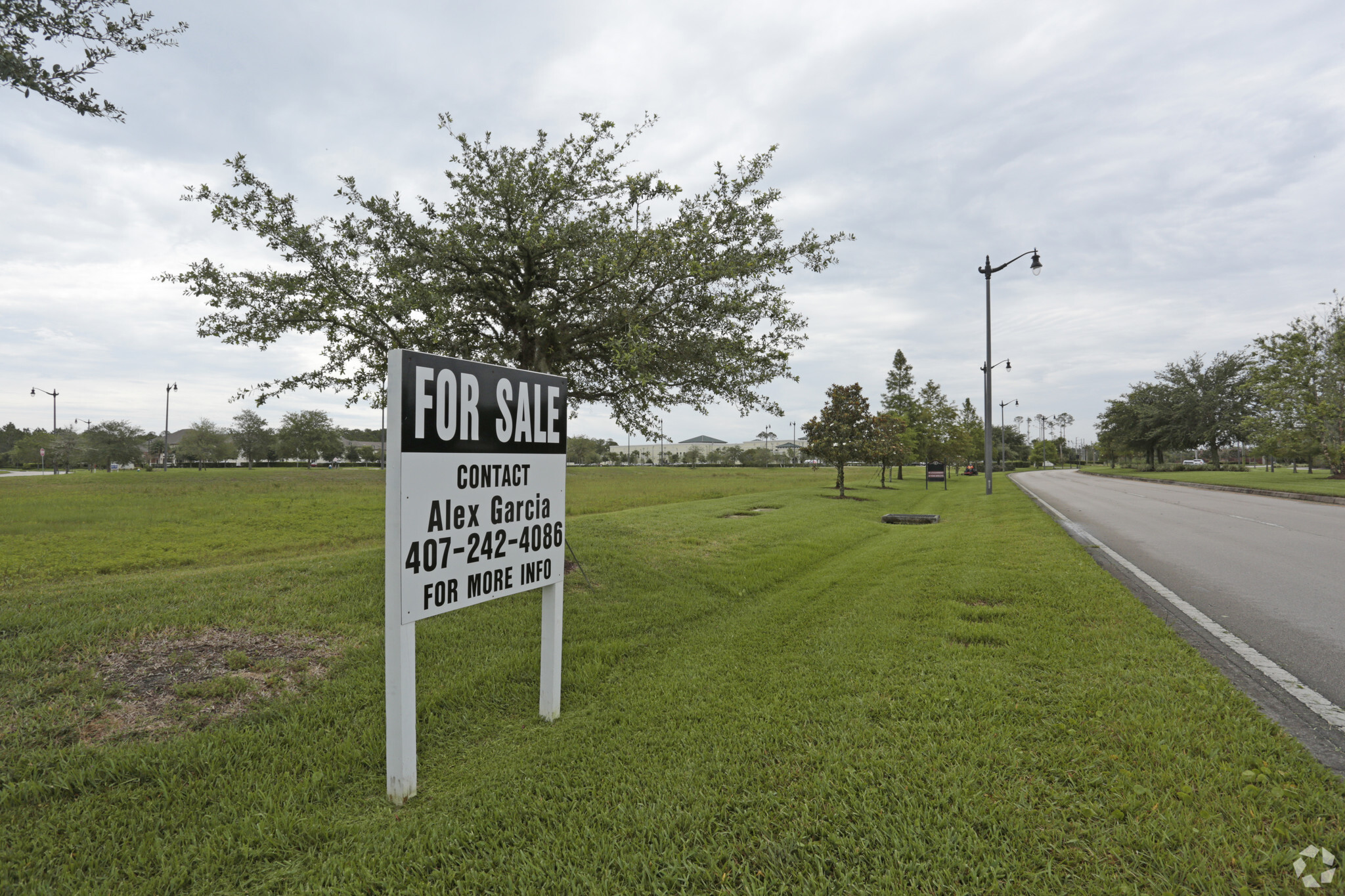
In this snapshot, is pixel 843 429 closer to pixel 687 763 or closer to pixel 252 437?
pixel 687 763

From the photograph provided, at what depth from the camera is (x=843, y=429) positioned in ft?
93.2

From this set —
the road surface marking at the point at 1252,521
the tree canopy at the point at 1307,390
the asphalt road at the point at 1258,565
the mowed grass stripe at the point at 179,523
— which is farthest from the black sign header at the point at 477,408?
the tree canopy at the point at 1307,390

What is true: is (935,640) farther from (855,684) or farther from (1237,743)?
(1237,743)

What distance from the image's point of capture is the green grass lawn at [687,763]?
8.14 feet

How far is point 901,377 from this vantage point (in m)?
55.4

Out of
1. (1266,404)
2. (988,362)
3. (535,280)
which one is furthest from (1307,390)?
(535,280)

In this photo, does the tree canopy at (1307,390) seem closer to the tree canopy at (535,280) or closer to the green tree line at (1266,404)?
the green tree line at (1266,404)

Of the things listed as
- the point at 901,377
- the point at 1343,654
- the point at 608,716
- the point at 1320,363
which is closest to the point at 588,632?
the point at 608,716

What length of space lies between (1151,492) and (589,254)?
30362 mm

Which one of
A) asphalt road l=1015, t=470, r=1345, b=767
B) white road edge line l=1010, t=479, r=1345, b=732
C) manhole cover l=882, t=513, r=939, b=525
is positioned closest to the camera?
white road edge line l=1010, t=479, r=1345, b=732

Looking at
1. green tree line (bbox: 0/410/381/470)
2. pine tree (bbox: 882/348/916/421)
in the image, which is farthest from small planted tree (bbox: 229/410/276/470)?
pine tree (bbox: 882/348/916/421)

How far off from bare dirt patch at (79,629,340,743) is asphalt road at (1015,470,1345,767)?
6.79 m

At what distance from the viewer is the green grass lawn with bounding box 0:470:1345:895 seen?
2480mm

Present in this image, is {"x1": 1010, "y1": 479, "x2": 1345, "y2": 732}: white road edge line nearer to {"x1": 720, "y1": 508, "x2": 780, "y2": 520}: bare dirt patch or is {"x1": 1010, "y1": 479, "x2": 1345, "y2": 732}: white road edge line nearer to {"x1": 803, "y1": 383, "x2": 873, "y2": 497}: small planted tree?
{"x1": 720, "y1": 508, "x2": 780, "y2": 520}: bare dirt patch
